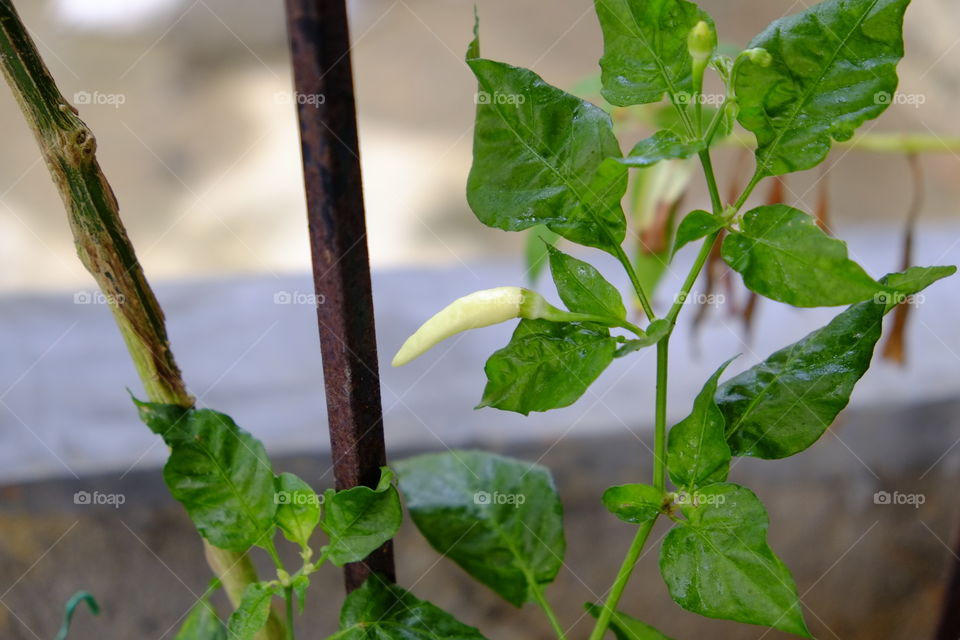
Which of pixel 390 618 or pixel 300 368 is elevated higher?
pixel 300 368

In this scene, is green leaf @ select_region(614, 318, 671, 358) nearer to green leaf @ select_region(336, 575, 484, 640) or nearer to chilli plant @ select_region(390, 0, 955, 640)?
chilli plant @ select_region(390, 0, 955, 640)

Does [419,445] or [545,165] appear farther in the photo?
[419,445]

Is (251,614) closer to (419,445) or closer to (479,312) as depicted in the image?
(479,312)

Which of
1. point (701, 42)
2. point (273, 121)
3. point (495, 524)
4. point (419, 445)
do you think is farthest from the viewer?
point (273, 121)

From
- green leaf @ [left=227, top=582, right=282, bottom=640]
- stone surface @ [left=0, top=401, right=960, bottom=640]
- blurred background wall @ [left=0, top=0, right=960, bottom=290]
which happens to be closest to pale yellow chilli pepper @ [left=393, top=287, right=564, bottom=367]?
green leaf @ [left=227, top=582, right=282, bottom=640]

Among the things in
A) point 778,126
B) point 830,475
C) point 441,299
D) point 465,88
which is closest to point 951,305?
point 830,475

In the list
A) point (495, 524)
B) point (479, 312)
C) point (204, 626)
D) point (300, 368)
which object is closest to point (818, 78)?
point (479, 312)
